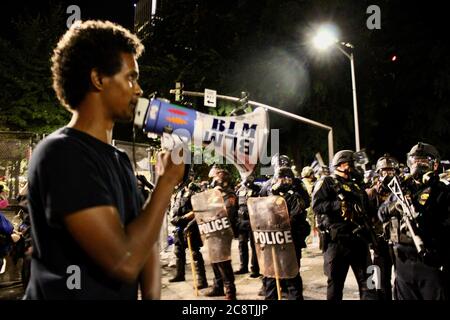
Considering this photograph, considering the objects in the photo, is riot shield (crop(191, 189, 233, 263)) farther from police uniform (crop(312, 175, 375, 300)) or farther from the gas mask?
the gas mask

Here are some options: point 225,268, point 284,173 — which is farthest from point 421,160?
point 225,268

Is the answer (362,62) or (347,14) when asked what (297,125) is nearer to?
(362,62)

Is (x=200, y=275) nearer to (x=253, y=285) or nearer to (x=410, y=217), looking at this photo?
(x=253, y=285)

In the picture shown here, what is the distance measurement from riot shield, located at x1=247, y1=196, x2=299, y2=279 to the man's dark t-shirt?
4613 millimetres

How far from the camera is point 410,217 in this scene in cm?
465

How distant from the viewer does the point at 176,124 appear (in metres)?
1.72

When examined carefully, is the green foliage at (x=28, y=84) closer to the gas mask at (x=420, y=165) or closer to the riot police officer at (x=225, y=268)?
the riot police officer at (x=225, y=268)

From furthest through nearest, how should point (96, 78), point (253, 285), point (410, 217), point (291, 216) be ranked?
point (253, 285) < point (291, 216) < point (410, 217) < point (96, 78)

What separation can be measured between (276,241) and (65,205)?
490cm

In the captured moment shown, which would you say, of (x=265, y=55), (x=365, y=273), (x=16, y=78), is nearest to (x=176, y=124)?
(x=365, y=273)

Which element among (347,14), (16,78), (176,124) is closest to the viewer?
(176,124)
